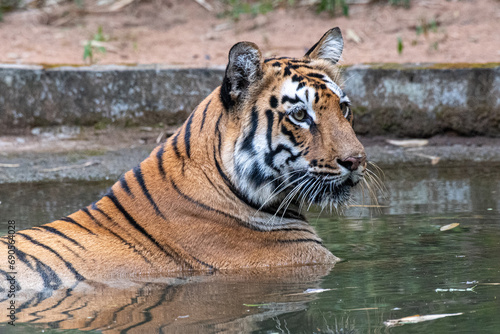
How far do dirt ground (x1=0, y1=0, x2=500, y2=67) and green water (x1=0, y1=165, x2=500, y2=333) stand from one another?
3508 millimetres

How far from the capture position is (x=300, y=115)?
3.24 meters

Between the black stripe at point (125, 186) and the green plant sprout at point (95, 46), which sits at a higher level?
the green plant sprout at point (95, 46)

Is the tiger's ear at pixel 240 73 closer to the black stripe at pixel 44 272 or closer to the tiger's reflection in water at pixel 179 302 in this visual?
the tiger's reflection in water at pixel 179 302

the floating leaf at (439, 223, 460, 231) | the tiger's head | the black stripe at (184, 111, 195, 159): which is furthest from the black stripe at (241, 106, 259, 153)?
the floating leaf at (439, 223, 460, 231)

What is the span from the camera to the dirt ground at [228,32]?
26.8 feet

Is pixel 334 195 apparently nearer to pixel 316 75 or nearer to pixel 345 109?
pixel 345 109

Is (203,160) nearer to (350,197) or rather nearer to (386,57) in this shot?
(350,197)

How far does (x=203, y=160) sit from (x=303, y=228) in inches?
22.7

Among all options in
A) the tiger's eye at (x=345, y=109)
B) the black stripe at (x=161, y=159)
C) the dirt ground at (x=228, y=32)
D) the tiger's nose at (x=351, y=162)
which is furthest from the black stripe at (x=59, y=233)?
the dirt ground at (x=228, y=32)

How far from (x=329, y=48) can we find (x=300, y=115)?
560 mm

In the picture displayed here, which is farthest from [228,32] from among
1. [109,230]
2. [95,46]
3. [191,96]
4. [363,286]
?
[363,286]

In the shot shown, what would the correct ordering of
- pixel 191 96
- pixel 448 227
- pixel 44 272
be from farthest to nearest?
pixel 191 96
pixel 448 227
pixel 44 272

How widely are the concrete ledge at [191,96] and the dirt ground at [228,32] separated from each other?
1.05 meters

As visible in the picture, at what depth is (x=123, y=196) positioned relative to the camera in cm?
338
